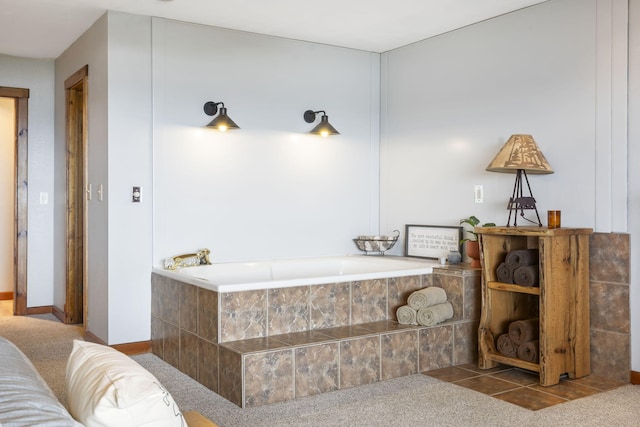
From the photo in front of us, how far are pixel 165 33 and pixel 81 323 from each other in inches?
99.5

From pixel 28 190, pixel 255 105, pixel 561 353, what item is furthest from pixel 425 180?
pixel 28 190

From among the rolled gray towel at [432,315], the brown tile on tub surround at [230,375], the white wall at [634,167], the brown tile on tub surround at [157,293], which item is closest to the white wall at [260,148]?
the brown tile on tub surround at [157,293]

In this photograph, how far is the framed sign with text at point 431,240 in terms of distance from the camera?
4.45 metres

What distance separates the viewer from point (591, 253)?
137 inches

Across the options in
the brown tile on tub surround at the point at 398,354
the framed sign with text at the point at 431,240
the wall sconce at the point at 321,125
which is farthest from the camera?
the wall sconce at the point at 321,125

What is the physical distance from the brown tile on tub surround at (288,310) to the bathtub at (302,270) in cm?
4

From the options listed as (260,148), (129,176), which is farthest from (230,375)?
(260,148)

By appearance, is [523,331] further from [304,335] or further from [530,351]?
[304,335]

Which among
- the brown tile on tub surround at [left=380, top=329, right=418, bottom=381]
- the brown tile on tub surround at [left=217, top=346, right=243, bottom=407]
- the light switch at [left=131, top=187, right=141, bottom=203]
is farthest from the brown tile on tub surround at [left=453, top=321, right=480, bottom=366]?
the light switch at [left=131, top=187, right=141, bottom=203]

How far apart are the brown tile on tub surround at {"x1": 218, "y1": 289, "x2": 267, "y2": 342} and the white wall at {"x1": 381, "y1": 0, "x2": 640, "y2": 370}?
1808 millimetres

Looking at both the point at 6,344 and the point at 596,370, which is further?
the point at 596,370

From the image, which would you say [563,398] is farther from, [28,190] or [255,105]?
[28,190]

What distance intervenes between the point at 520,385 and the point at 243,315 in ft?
5.18

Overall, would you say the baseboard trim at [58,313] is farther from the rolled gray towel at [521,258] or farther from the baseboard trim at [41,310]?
the rolled gray towel at [521,258]
